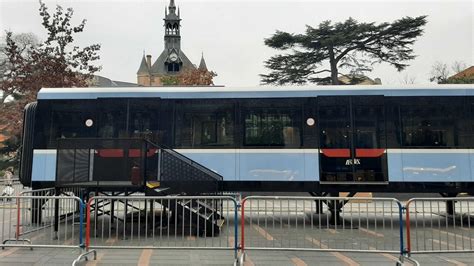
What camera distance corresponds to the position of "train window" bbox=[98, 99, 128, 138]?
411 inches

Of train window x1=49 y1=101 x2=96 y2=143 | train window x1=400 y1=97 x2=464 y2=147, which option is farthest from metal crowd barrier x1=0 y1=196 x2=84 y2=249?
train window x1=400 y1=97 x2=464 y2=147

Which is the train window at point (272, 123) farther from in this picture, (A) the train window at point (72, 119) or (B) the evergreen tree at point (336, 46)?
(B) the evergreen tree at point (336, 46)

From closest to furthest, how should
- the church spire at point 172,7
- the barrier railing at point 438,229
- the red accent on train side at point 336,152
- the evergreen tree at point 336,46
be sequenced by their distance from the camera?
the barrier railing at point 438,229 < the red accent on train side at point 336,152 < the evergreen tree at point 336,46 < the church spire at point 172,7

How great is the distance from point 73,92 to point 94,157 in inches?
126

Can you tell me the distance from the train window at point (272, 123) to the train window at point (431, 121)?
9.11 ft

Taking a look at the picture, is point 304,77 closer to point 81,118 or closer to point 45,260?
point 81,118

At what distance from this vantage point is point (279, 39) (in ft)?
106

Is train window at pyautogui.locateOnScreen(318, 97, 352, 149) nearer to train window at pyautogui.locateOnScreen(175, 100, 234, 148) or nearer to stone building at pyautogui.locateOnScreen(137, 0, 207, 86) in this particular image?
train window at pyautogui.locateOnScreen(175, 100, 234, 148)

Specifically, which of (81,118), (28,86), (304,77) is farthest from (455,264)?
(304,77)

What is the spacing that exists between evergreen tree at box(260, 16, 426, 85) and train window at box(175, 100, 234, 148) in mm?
21595

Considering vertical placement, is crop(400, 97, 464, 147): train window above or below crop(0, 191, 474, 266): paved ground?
above

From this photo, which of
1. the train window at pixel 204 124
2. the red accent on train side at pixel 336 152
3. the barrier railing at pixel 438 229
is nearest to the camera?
the barrier railing at pixel 438 229

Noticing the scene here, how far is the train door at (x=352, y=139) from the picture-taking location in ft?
32.8

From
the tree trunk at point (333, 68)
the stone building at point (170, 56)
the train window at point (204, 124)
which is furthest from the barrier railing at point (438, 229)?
the stone building at point (170, 56)
